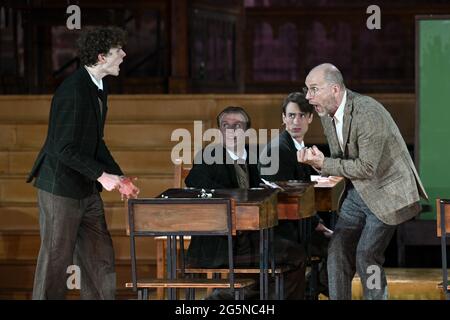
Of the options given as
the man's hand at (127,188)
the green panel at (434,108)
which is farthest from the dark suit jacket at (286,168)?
the green panel at (434,108)

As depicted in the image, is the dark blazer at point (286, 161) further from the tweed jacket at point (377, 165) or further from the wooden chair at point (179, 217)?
the wooden chair at point (179, 217)

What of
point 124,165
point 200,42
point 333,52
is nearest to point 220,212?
point 124,165

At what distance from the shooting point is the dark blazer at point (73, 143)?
5.71 m

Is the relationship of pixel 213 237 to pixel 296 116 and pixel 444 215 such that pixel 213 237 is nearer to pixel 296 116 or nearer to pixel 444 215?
pixel 296 116

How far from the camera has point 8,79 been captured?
12.2 meters

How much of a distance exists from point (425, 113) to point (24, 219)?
3.08 m

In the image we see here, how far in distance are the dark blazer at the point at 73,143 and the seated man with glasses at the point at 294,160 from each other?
1.22 metres

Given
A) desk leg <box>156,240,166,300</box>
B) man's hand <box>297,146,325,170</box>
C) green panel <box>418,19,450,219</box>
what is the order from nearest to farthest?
man's hand <box>297,146,325,170</box> → desk leg <box>156,240,166,300</box> → green panel <box>418,19,450,219</box>

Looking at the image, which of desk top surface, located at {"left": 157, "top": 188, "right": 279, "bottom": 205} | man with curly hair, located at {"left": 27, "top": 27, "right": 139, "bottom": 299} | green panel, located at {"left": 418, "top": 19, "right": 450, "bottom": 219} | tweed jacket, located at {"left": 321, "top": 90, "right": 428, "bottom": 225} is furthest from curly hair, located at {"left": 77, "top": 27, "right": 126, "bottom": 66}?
green panel, located at {"left": 418, "top": 19, "right": 450, "bottom": 219}

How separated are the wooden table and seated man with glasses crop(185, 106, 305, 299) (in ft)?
0.90

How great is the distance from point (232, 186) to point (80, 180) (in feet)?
3.06

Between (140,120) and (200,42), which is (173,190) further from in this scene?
(200,42)

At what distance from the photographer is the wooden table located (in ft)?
17.7

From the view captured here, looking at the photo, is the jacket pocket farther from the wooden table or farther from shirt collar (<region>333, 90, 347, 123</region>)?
the wooden table
